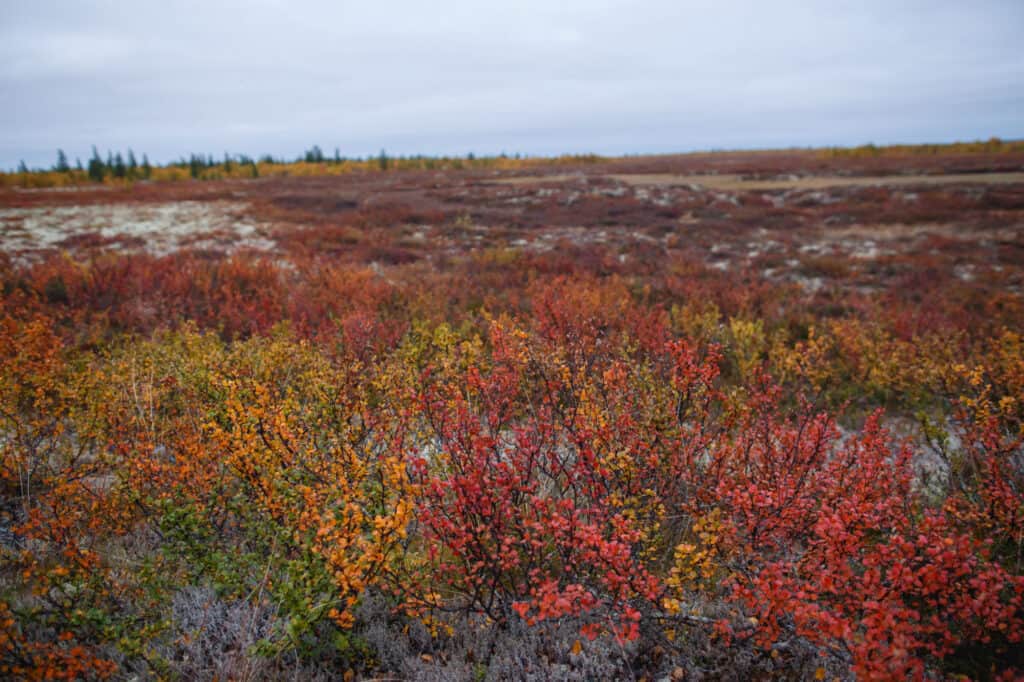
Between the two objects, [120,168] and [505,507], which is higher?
[120,168]

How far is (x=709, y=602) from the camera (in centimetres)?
316

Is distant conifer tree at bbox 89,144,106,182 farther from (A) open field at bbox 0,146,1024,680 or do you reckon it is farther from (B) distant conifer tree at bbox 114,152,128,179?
(A) open field at bbox 0,146,1024,680

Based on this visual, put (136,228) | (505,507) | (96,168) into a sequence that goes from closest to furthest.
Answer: (505,507) → (136,228) → (96,168)

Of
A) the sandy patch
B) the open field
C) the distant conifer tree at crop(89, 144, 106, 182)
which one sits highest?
the distant conifer tree at crop(89, 144, 106, 182)

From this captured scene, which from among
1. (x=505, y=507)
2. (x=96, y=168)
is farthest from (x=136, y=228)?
(x=96, y=168)

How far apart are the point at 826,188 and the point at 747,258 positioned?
18440mm

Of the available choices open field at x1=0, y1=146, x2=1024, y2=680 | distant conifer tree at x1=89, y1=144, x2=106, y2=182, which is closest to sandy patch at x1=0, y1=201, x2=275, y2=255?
open field at x1=0, y1=146, x2=1024, y2=680

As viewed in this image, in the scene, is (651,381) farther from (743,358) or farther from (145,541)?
(145,541)

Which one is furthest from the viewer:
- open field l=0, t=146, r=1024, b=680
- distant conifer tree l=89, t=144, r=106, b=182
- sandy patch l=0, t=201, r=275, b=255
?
distant conifer tree l=89, t=144, r=106, b=182

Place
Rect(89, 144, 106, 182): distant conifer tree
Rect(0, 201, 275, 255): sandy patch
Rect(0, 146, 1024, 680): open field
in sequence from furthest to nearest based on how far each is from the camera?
Rect(89, 144, 106, 182): distant conifer tree
Rect(0, 201, 275, 255): sandy patch
Rect(0, 146, 1024, 680): open field

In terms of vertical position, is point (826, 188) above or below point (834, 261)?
above

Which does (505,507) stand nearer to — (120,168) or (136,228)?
(136,228)

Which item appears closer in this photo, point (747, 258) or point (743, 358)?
point (743, 358)

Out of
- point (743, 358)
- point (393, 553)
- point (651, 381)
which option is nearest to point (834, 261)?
point (743, 358)
